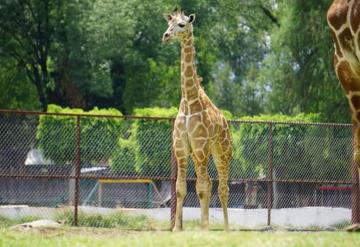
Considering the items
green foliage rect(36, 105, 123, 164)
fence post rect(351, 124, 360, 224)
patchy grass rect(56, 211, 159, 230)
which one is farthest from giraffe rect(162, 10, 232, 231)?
green foliage rect(36, 105, 123, 164)

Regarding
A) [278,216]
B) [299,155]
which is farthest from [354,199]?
[299,155]

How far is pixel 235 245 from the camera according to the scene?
7223 millimetres

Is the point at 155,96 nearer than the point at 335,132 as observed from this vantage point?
No

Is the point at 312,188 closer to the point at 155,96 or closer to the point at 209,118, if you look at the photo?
the point at 209,118

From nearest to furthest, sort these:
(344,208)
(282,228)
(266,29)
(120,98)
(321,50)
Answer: (282,228) < (344,208) < (321,50) < (120,98) < (266,29)

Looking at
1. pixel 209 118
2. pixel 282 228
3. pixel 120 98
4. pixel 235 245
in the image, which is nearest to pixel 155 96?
pixel 120 98

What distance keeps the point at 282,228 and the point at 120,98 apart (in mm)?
17648

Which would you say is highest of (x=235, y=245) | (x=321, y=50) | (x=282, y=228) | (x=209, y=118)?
(x=321, y=50)

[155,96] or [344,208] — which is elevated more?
[155,96]

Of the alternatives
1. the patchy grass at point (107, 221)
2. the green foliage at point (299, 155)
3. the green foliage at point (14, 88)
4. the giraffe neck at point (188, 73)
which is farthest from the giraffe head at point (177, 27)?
the green foliage at point (14, 88)

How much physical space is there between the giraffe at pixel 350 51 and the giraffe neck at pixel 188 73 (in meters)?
4.87

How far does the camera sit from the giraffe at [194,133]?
1187 centimetres

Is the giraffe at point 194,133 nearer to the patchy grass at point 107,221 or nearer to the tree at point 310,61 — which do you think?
the patchy grass at point 107,221

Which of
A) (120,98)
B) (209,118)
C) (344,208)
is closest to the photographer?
(209,118)
